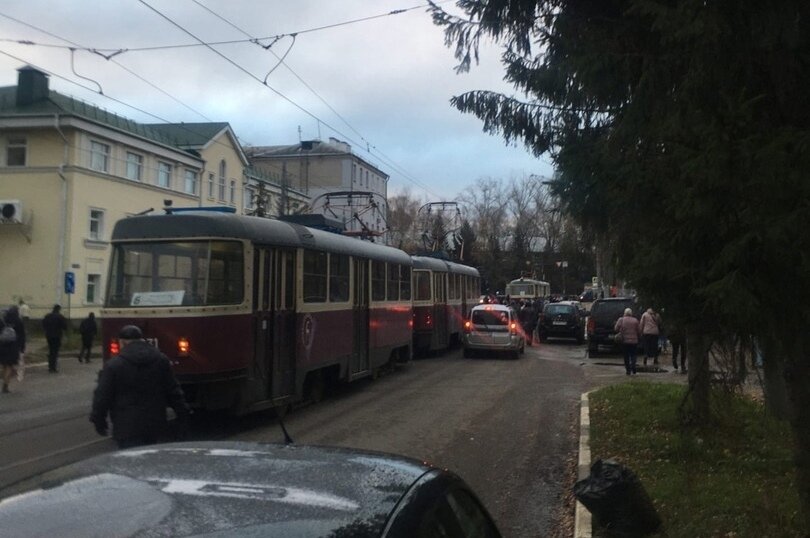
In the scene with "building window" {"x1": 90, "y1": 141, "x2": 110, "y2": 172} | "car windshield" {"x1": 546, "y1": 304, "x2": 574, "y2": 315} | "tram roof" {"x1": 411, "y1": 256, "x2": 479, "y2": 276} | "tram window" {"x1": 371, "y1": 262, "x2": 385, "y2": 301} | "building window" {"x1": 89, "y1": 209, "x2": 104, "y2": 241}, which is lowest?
"car windshield" {"x1": 546, "y1": 304, "x2": 574, "y2": 315}

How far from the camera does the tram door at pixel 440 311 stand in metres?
25.3

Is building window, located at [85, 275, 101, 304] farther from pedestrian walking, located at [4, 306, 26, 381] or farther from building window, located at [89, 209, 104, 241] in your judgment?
pedestrian walking, located at [4, 306, 26, 381]

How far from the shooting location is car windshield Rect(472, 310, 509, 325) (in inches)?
969

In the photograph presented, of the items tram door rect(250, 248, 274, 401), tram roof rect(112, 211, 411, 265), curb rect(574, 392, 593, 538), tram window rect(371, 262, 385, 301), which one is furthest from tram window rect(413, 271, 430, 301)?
tram door rect(250, 248, 274, 401)

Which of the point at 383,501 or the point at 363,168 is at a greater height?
the point at 363,168

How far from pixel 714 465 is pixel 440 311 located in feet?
59.0

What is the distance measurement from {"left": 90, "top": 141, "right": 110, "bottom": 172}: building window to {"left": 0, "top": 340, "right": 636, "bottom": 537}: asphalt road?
16307 millimetres

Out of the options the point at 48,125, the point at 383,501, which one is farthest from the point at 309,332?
the point at 48,125

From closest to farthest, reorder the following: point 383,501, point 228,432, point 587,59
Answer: point 383,501 → point 587,59 → point 228,432

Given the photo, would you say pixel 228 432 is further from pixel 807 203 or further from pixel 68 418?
pixel 807 203

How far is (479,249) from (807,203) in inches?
2998

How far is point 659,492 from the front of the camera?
7.16 m

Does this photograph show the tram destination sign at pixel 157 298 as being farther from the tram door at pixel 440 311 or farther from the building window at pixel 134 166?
the building window at pixel 134 166

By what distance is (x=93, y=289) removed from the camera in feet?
114
